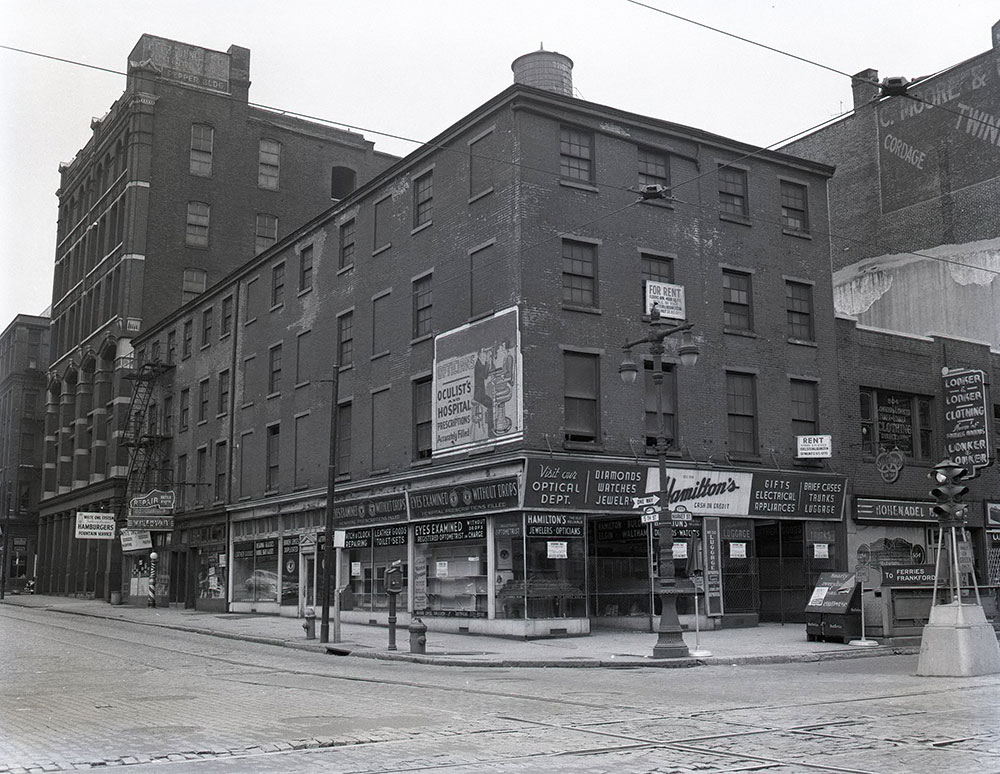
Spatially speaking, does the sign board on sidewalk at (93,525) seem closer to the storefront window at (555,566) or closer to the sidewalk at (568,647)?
the sidewalk at (568,647)

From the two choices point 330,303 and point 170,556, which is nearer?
point 330,303

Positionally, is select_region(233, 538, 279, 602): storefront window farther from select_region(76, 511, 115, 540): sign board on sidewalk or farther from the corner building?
select_region(76, 511, 115, 540): sign board on sidewalk

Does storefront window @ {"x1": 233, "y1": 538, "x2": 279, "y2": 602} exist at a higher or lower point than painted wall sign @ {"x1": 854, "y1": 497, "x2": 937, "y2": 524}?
lower

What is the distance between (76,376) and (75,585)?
12546mm

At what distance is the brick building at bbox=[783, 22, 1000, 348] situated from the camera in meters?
38.1

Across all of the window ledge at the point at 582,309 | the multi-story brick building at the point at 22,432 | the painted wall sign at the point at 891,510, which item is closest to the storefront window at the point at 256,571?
the window ledge at the point at 582,309

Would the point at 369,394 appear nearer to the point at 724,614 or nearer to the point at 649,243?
the point at 649,243

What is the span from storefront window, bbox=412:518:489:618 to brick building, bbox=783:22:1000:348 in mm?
20609

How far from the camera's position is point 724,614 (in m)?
28.6

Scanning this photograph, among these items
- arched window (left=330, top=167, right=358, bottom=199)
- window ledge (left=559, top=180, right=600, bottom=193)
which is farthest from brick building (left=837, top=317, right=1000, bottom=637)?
arched window (left=330, top=167, right=358, bottom=199)

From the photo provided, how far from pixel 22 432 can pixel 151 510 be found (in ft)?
139

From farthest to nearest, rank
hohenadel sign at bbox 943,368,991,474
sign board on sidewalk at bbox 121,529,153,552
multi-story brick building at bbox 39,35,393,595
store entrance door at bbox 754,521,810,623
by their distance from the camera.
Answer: multi-story brick building at bbox 39,35,393,595
sign board on sidewalk at bbox 121,529,153,552
hohenadel sign at bbox 943,368,991,474
store entrance door at bbox 754,521,810,623

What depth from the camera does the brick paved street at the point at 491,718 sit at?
8.98m

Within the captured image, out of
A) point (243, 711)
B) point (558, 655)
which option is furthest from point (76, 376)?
point (243, 711)
